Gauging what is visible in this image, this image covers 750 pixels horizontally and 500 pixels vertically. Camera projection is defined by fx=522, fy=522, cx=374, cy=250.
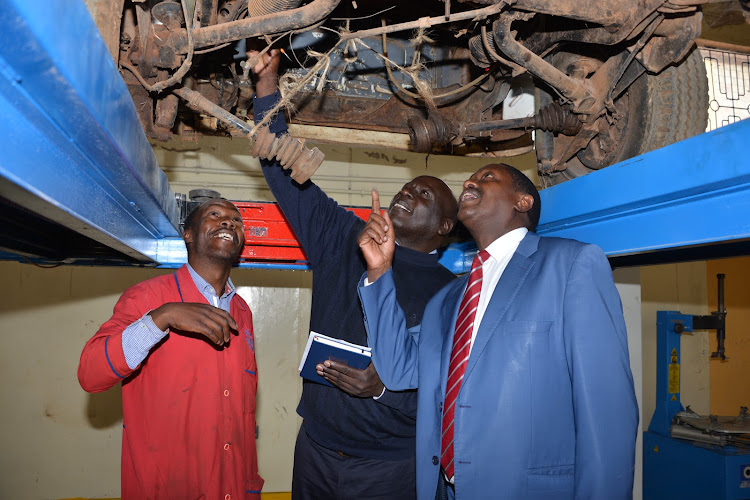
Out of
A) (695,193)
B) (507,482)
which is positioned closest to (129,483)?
(507,482)

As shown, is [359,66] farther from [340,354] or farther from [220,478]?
[220,478]

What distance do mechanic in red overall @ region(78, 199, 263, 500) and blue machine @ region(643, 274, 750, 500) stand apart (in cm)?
319

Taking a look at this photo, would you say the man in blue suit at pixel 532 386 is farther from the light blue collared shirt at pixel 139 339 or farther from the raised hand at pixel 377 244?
the light blue collared shirt at pixel 139 339

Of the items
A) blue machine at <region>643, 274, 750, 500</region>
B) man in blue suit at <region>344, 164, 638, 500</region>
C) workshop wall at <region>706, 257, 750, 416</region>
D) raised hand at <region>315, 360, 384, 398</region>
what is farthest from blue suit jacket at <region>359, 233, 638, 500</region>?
workshop wall at <region>706, 257, 750, 416</region>

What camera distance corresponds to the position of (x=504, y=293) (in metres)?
1.33

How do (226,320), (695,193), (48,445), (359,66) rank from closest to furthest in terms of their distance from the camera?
(695,193) < (226,320) < (359,66) < (48,445)

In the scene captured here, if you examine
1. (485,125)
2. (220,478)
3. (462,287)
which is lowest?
(220,478)

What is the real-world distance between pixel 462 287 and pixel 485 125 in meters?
0.87

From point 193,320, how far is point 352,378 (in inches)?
20.9

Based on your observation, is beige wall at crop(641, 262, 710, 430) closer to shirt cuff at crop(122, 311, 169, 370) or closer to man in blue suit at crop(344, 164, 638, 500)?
man in blue suit at crop(344, 164, 638, 500)

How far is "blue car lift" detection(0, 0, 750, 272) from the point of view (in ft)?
2.23

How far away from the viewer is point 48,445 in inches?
163

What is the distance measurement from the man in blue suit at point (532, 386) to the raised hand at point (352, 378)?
0.26 m

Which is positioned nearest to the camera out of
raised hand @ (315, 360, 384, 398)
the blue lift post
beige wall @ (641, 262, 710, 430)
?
the blue lift post
